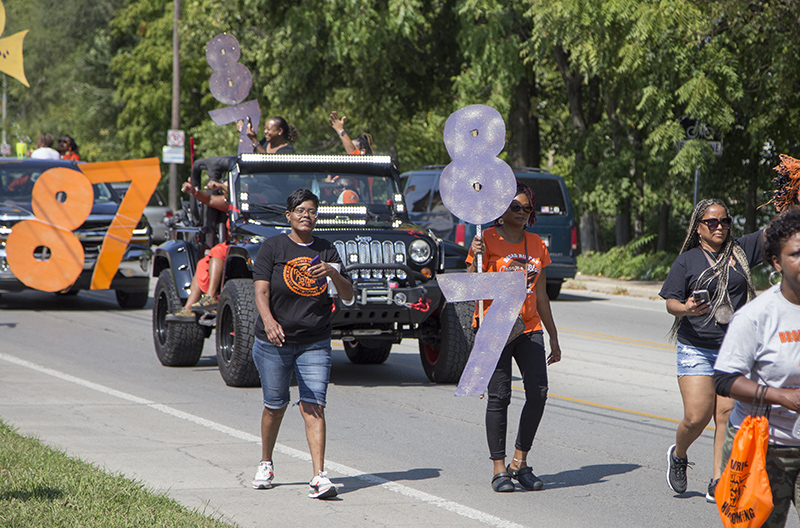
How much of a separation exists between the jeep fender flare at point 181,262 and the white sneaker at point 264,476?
4.73 meters

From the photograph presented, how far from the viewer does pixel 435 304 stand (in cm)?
892

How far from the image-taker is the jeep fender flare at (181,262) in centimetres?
1022

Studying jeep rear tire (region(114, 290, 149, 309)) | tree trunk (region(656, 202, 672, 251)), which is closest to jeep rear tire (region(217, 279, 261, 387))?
jeep rear tire (region(114, 290, 149, 309))

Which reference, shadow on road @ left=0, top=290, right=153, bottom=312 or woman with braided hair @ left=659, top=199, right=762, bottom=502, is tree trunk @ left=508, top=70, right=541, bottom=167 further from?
woman with braided hair @ left=659, top=199, right=762, bottom=502

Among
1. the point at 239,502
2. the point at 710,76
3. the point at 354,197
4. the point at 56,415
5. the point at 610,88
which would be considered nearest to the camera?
the point at 239,502

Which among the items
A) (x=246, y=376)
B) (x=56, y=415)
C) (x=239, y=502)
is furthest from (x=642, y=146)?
(x=239, y=502)

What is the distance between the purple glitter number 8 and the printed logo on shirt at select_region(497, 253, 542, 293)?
1.12ft

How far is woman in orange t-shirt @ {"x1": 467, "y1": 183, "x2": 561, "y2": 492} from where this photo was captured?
5805mm

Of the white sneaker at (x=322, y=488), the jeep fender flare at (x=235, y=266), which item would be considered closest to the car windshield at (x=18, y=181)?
the jeep fender flare at (x=235, y=266)

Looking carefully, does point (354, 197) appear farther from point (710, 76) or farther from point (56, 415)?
point (710, 76)

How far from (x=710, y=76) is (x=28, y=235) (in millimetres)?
12820

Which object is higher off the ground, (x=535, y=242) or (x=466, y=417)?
(x=535, y=242)

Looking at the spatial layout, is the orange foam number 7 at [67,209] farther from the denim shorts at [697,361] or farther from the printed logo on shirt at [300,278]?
the denim shorts at [697,361]

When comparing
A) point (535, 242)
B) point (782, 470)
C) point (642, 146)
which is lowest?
point (782, 470)
